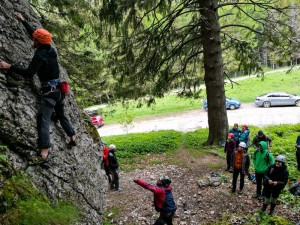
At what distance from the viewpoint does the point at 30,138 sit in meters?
4.43

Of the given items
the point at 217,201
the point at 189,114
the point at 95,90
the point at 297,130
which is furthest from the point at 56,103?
the point at 189,114

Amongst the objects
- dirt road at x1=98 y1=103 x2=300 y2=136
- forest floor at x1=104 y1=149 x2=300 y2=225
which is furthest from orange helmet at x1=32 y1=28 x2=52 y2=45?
dirt road at x1=98 y1=103 x2=300 y2=136

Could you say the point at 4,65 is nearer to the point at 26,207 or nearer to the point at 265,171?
the point at 26,207

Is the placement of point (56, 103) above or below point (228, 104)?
above

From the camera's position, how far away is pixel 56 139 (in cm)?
517

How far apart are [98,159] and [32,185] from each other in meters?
2.91

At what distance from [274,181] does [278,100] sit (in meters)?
23.2

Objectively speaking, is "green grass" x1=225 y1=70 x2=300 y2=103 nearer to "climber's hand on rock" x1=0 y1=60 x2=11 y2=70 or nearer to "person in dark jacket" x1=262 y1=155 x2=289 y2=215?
"person in dark jacket" x1=262 y1=155 x2=289 y2=215

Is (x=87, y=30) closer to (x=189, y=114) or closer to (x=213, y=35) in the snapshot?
(x=213, y=35)

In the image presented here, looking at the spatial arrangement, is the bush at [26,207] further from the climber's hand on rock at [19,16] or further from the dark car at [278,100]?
the dark car at [278,100]

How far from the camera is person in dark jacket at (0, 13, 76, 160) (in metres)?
4.46

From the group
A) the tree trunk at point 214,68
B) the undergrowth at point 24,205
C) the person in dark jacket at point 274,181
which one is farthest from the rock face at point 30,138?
the tree trunk at point 214,68

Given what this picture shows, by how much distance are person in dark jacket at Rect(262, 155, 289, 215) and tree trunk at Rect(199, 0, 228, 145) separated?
536cm

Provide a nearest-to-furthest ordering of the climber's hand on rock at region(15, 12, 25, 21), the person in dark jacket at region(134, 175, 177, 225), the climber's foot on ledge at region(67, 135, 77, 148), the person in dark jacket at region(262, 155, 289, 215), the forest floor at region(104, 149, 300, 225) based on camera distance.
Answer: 1. the climber's hand on rock at region(15, 12, 25, 21)
2. the climber's foot on ledge at region(67, 135, 77, 148)
3. the person in dark jacket at region(134, 175, 177, 225)
4. the person in dark jacket at region(262, 155, 289, 215)
5. the forest floor at region(104, 149, 300, 225)
